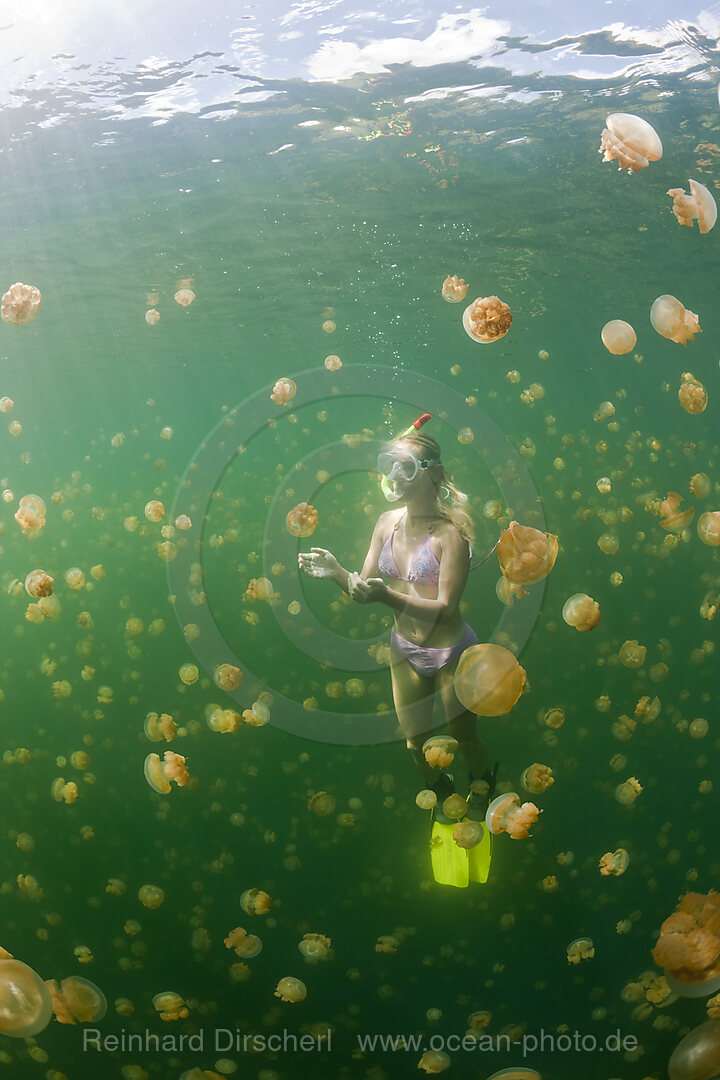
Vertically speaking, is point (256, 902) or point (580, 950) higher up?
point (256, 902)

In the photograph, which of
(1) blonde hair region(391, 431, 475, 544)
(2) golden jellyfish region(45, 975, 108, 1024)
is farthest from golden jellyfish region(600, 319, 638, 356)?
(2) golden jellyfish region(45, 975, 108, 1024)

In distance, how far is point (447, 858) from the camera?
3.88 meters

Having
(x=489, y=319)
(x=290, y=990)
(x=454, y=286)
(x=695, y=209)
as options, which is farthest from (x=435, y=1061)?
(x=454, y=286)

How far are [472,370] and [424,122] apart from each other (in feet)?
46.8

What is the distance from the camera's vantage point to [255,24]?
14.1ft

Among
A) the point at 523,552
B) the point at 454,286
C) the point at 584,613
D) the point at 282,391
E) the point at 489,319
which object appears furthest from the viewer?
the point at 454,286

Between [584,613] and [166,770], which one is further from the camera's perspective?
[584,613]

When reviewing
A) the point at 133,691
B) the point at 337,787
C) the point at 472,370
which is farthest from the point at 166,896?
the point at 472,370

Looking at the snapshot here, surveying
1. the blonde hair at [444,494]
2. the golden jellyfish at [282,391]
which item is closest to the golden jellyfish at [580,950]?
the blonde hair at [444,494]

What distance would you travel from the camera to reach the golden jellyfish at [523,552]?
11.7ft

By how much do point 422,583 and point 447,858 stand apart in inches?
67.1

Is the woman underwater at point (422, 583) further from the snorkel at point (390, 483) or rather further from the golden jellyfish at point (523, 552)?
the golden jellyfish at point (523, 552)

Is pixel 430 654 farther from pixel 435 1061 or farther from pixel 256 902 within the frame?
pixel 435 1061

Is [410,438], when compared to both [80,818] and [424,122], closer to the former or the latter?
[424,122]
